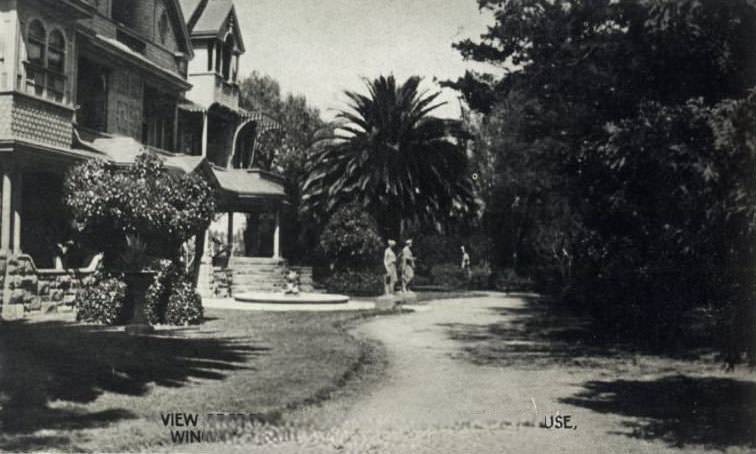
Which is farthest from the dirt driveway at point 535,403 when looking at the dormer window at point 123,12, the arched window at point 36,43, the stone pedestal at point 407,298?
the dormer window at point 123,12

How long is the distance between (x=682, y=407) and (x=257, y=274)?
73.1ft

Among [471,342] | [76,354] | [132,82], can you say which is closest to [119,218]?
[76,354]

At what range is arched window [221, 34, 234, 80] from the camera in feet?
106

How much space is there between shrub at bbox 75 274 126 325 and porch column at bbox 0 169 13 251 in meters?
3.05

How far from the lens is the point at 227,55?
3278 cm

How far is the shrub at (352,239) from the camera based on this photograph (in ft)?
101

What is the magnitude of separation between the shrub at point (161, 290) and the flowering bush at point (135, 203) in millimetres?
921

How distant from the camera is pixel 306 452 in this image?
6.54 m

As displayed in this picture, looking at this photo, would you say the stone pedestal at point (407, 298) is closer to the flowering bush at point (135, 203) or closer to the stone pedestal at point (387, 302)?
the stone pedestal at point (387, 302)

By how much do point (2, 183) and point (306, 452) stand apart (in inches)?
558

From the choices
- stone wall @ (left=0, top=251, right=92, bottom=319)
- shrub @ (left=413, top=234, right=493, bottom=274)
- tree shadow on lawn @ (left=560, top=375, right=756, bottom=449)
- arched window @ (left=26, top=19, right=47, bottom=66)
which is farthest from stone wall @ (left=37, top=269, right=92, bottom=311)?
shrub @ (left=413, top=234, right=493, bottom=274)

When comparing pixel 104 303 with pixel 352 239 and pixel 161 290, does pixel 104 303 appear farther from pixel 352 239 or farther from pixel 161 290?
pixel 352 239

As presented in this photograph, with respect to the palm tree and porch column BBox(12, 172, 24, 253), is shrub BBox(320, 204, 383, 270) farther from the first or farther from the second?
porch column BBox(12, 172, 24, 253)

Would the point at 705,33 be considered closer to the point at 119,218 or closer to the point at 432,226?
the point at 119,218
